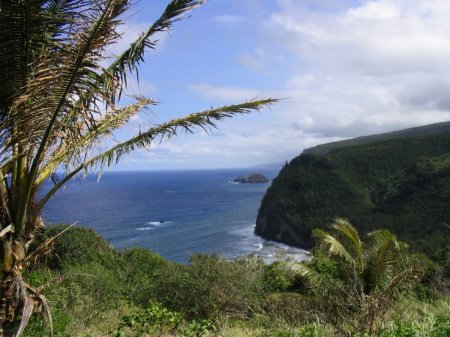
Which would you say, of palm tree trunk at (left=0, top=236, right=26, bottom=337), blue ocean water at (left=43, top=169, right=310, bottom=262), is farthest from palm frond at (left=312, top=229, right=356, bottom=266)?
blue ocean water at (left=43, top=169, right=310, bottom=262)

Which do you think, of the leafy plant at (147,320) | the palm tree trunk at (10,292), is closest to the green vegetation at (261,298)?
the leafy plant at (147,320)

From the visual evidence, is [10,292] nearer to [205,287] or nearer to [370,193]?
[205,287]

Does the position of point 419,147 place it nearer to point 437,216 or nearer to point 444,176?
point 444,176

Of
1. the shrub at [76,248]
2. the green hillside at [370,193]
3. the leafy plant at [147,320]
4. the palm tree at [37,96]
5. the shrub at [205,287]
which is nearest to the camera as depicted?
the palm tree at [37,96]

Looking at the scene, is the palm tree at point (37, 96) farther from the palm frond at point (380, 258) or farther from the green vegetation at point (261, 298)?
the palm frond at point (380, 258)

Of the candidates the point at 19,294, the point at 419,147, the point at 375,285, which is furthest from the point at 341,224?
the point at 419,147

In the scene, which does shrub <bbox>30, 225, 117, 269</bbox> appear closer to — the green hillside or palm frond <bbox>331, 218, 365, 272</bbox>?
palm frond <bbox>331, 218, 365, 272</bbox>
